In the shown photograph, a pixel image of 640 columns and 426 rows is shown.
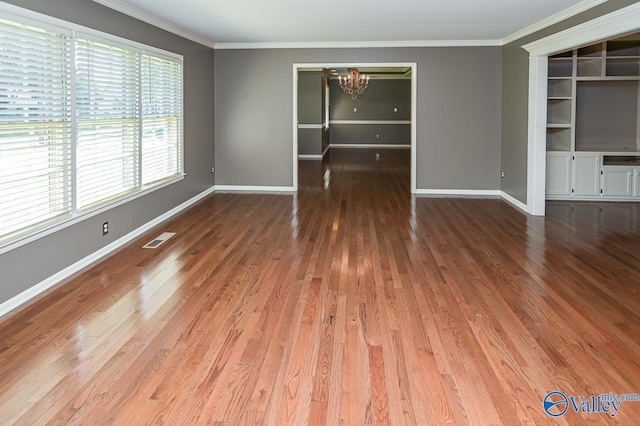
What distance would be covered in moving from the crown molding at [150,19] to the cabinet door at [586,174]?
562cm

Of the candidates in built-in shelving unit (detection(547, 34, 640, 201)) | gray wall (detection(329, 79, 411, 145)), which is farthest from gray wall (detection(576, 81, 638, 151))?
gray wall (detection(329, 79, 411, 145))

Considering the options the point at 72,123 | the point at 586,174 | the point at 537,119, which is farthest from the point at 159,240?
the point at 586,174

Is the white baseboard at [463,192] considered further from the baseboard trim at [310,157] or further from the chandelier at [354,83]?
the chandelier at [354,83]

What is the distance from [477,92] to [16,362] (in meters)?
7.69

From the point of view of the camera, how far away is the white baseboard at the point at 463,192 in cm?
917

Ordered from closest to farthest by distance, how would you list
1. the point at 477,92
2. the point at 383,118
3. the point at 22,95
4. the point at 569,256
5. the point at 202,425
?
the point at 202,425 → the point at 22,95 → the point at 569,256 → the point at 477,92 → the point at 383,118

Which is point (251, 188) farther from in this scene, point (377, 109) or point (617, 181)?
point (377, 109)

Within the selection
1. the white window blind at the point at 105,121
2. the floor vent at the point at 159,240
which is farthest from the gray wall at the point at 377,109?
the floor vent at the point at 159,240

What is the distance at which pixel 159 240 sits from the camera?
6.03 m

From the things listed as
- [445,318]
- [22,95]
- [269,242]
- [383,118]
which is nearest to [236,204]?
[269,242]

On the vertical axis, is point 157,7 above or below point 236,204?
above

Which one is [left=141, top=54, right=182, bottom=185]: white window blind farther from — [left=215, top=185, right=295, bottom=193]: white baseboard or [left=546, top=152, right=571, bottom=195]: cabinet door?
[left=546, top=152, right=571, bottom=195]: cabinet door

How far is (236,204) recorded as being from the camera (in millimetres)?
8312

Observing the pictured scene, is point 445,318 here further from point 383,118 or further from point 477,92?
point 383,118
